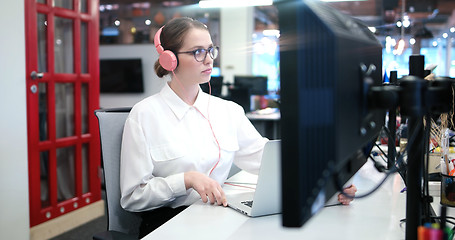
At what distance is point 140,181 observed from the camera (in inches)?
54.4

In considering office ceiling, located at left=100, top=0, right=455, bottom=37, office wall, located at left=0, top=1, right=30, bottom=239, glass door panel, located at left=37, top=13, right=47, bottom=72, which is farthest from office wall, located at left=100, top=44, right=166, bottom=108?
office wall, located at left=0, top=1, right=30, bottom=239

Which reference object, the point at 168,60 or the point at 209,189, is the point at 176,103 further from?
the point at 209,189

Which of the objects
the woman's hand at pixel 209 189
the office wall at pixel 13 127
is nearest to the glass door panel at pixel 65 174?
the office wall at pixel 13 127

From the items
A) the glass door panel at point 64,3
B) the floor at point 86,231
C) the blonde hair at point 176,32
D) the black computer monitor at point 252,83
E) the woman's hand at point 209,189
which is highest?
the glass door panel at point 64,3

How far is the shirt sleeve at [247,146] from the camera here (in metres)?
1.77

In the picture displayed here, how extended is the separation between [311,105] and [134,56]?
24.8ft

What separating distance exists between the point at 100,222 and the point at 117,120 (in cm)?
219

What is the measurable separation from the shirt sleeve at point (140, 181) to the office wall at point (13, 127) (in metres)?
1.51

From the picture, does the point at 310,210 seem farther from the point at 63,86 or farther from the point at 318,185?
the point at 63,86

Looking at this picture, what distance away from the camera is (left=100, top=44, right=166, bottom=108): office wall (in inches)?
304

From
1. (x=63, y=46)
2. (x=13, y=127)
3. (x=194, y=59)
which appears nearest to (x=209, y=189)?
(x=194, y=59)

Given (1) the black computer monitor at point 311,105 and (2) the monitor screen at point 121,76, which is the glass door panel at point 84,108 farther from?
(2) the monitor screen at point 121,76

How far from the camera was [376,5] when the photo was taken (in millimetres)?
7043

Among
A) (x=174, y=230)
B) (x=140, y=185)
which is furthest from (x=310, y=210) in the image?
(x=140, y=185)
